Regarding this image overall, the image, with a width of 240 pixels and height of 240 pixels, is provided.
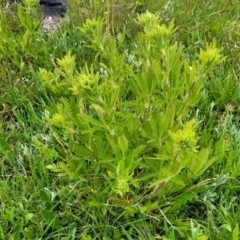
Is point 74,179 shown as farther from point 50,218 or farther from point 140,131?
point 140,131

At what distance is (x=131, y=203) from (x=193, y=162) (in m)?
0.27

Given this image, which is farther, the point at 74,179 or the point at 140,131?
the point at 74,179

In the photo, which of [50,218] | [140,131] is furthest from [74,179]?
[140,131]

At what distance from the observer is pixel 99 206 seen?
5.38 ft

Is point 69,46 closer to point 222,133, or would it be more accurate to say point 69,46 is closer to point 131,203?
point 222,133

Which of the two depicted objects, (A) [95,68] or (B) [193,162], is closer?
(B) [193,162]

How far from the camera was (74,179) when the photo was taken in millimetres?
1788

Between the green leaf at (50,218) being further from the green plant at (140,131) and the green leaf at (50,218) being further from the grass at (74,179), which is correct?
the green plant at (140,131)

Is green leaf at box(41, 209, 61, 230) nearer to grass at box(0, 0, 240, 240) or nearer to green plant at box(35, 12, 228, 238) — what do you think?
grass at box(0, 0, 240, 240)

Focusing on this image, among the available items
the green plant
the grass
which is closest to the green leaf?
the grass

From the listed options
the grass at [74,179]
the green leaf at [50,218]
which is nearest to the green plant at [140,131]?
the grass at [74,179]

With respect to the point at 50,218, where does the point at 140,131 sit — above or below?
above

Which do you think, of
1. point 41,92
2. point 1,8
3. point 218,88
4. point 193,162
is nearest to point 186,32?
point 218,88

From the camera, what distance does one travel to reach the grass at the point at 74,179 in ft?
Answer: 5.39
